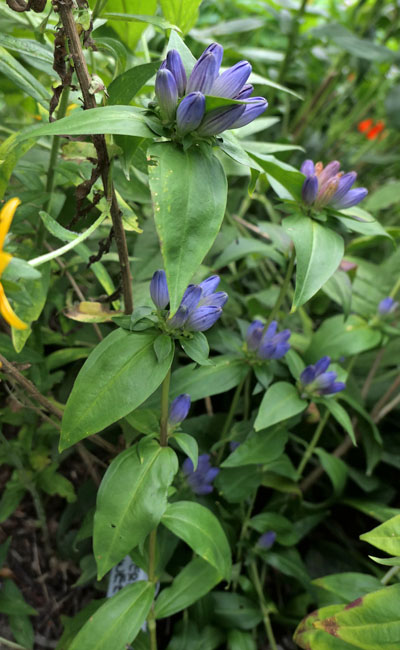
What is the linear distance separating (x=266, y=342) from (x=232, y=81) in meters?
0.43

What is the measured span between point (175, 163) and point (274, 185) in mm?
314

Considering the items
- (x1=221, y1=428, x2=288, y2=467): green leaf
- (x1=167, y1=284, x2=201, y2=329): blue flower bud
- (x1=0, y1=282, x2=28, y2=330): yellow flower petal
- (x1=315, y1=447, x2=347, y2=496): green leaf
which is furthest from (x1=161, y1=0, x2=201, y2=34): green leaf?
(x1=315, y1=447, x2=347, y2=496): green leaf

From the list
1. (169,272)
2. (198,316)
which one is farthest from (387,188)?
(169,272)

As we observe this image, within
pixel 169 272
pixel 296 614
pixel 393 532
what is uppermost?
Result: pixel 169 272

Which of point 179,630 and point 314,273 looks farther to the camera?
point 179,630

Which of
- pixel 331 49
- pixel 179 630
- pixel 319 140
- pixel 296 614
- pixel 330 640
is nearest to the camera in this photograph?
pixel 330 640

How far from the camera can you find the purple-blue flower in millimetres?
860

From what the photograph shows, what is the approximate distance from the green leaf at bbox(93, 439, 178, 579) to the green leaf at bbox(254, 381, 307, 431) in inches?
7.0

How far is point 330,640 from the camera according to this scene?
2.31ft

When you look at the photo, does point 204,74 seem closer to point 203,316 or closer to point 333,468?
point 203,316

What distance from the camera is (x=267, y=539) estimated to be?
93 centimetres

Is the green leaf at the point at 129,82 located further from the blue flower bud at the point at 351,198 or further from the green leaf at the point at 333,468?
the green leaf at the point at 333,468

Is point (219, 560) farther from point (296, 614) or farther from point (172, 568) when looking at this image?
point (296, 614)

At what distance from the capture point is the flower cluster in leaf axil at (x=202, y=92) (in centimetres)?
48
